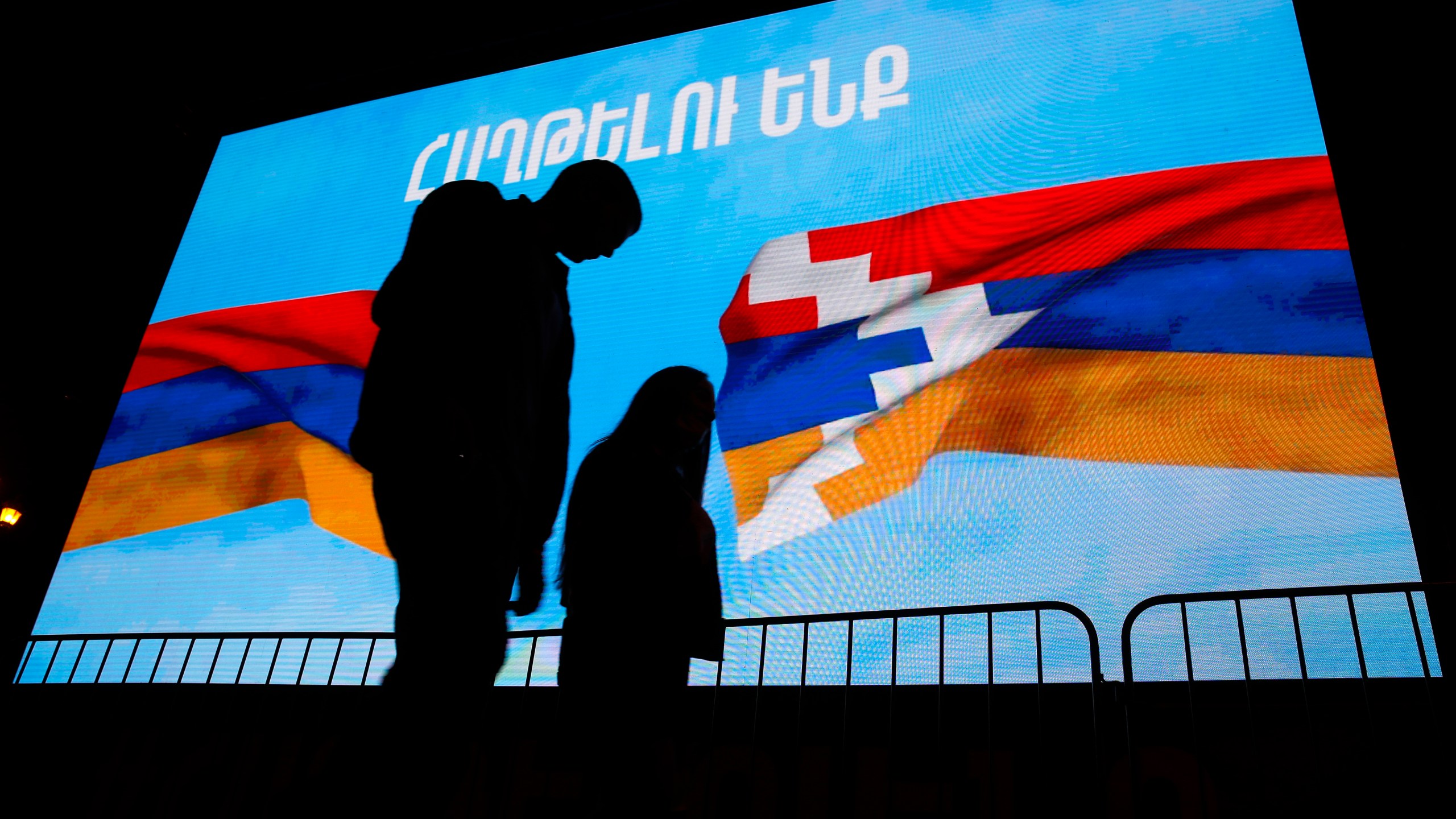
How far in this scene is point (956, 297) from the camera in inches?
135

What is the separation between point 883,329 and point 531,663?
167cm

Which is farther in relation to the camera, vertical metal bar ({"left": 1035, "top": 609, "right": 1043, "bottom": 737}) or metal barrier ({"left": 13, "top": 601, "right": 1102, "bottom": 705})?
metal barrier ({"left": 13, "top": 601, "right": 1102, "bottom": 705})

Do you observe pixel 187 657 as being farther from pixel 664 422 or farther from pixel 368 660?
pixel 664 422

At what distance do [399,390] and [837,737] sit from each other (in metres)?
1.68

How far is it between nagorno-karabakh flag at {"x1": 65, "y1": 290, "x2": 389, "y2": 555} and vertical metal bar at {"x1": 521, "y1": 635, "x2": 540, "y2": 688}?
40.2 inches

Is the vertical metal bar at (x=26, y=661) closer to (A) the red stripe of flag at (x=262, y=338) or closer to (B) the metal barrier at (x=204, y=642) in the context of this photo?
(B) the metal barrier at (x=204, y=642)

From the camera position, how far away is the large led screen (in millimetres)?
2854

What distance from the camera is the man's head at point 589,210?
2061 mm

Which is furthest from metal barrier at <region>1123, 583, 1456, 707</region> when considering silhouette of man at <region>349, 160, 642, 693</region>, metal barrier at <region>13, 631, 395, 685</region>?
metal barrier at <region>13, 631, 395, 685</region>

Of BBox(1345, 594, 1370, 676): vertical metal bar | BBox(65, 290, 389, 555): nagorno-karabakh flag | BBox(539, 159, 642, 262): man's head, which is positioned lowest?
BBox(1345, 594, 1370, 676): vertical metal bar

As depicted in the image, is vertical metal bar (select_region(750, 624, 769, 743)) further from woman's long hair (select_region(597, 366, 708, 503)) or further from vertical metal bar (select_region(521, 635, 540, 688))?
vertical metal bar (select_region(521, 635, 540, 688))

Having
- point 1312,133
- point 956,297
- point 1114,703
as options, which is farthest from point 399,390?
point 1312,133

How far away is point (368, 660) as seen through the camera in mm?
3236

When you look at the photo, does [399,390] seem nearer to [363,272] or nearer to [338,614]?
[338,614]
